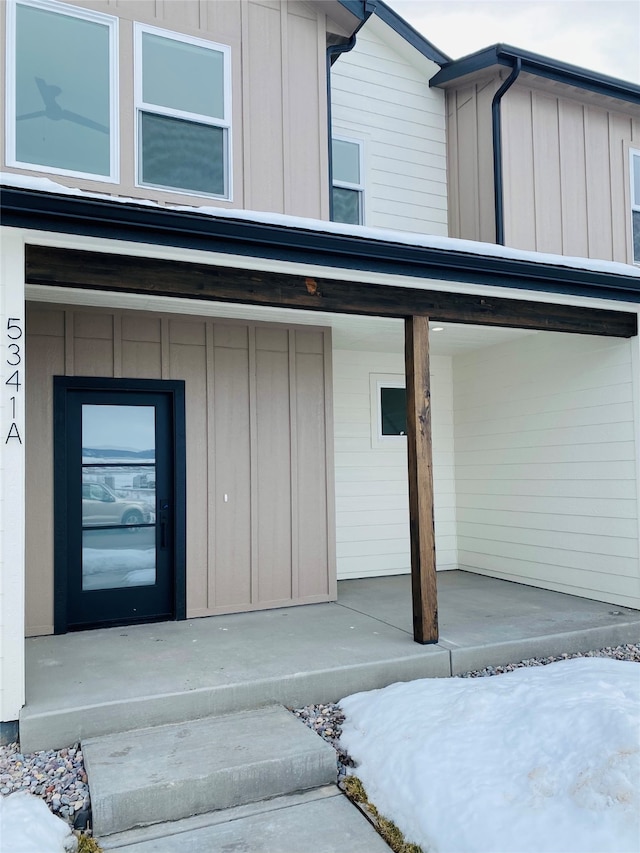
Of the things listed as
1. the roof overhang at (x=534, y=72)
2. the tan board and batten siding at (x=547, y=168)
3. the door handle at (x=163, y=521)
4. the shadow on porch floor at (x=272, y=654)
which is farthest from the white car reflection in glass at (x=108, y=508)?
the roof overhang at (x=534, y=72)

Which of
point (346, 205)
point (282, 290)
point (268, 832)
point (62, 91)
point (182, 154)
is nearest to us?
point (268, 832)

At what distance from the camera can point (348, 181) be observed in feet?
23.8

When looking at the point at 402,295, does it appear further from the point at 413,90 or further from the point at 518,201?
the point at 413,90

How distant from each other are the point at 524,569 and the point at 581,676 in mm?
3028

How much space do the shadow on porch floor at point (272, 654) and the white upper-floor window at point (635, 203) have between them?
14.5 ft

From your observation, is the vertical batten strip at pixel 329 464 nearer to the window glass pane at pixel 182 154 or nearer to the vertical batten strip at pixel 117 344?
the window glass pane at pixel 182 154

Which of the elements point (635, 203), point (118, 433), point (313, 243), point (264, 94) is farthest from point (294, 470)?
point (635, 203)

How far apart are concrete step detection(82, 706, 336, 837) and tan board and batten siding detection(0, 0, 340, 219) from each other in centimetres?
400

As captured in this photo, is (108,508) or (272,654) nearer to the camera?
(272,654)

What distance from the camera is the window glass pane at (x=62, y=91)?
201 inches

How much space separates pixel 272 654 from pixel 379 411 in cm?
363

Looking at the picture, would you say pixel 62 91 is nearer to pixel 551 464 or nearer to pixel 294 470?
pixel 294 470

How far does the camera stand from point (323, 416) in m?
6.33

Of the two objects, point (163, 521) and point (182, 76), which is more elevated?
point (182, 76)
